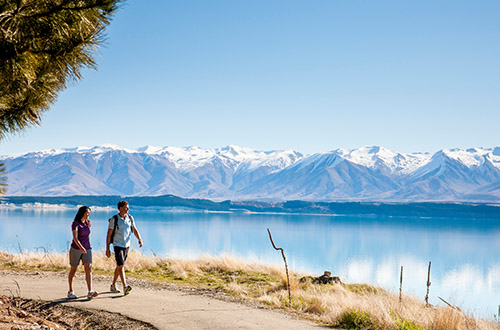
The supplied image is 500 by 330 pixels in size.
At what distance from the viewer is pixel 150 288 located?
1127 cm

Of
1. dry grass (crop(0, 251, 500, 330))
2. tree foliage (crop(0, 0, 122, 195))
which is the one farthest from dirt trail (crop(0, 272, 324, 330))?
tree foliage (crop(0, 0, 122, 195))

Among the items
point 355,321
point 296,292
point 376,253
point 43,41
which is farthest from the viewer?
point 376,253

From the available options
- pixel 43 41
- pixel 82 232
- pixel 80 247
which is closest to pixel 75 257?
pixel 80 247

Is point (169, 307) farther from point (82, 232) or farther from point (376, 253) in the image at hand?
point (376, 253)

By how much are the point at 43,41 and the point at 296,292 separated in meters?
8.42

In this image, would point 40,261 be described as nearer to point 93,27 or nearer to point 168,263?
point 168,263

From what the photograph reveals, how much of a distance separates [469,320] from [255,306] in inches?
155

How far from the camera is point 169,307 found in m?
9.13

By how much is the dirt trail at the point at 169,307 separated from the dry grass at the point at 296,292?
908mm

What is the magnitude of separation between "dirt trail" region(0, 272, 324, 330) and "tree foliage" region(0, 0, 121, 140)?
3.96m

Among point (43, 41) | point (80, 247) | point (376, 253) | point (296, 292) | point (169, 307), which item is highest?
point (43, 41)

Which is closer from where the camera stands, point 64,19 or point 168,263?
point 64,19

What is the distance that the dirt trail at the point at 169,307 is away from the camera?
8094mm

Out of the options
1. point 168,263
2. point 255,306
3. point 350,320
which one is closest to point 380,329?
point 350,320
